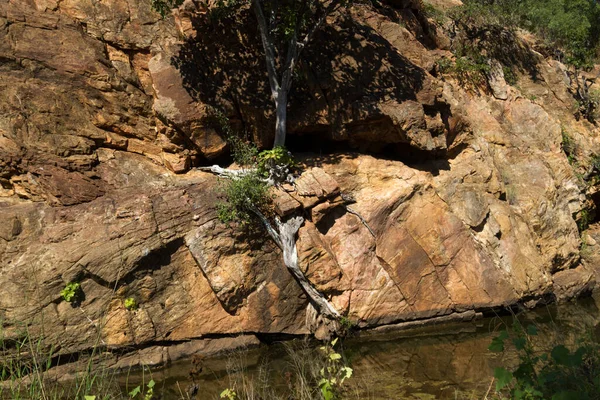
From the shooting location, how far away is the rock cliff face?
7684 mm

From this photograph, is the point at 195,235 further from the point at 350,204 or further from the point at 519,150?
the point at 519,150

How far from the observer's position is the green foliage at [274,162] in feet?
29.5

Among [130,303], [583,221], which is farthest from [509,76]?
[130,303]

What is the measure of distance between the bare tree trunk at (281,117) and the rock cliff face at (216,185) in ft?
1.57

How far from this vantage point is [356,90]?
10.0 meters

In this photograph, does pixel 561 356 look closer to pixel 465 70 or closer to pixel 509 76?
pixel 465 70

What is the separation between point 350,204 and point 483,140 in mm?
4087

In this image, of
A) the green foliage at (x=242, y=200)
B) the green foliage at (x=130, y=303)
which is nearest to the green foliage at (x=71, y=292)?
the green foliage at (x=130, y=303)

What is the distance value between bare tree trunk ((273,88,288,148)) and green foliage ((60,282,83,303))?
4.35m

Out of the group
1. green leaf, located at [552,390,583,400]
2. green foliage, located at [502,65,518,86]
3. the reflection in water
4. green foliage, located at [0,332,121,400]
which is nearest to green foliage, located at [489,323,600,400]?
green leaf, located at [552,390,583,400]

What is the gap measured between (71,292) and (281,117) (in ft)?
16.1

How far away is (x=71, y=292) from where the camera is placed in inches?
289

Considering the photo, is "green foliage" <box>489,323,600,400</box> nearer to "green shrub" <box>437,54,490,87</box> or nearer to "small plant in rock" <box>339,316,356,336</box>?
"small plant in rock" <box>339,316,356,336</box>

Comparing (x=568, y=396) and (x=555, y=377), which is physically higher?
(x=568, y=396)
